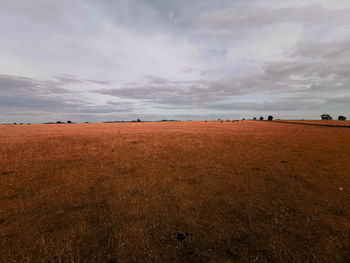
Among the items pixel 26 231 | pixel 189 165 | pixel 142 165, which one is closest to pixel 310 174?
pixel 189 165

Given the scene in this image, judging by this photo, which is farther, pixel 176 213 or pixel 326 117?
pixel 326 117

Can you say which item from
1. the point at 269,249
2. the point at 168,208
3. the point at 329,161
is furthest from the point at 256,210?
the point at 329,161

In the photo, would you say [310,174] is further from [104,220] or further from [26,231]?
[26,231]

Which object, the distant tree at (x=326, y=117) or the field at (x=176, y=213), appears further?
the distant tree at (x=326, y=117)

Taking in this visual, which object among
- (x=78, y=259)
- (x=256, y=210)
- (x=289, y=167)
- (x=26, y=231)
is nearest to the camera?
(x=78, y=259)

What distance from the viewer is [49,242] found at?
3.67 metres

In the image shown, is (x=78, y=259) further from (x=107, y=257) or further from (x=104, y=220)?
(x=104, y=220)

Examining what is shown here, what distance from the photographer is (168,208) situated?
4.97m

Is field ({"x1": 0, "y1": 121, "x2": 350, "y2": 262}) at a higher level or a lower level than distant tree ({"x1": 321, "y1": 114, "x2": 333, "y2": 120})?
lower

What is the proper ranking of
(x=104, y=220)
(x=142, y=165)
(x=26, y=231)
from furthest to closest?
(x=142, y=165) → (x=104, y=220) → (x=26, y=231)

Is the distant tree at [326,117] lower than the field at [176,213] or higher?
higher

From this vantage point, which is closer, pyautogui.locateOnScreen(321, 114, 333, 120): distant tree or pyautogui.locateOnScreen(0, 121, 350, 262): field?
pyautogui.locateOnScreen(0, 121, 350, 262): field

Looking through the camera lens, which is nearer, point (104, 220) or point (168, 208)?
point (104, 220)

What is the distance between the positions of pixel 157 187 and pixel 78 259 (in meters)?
3.42
